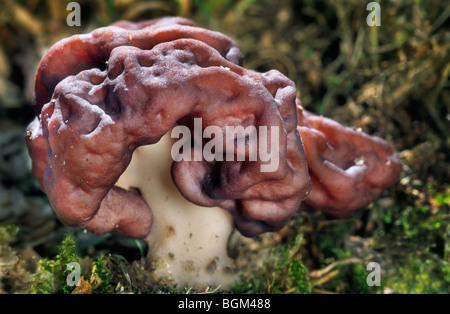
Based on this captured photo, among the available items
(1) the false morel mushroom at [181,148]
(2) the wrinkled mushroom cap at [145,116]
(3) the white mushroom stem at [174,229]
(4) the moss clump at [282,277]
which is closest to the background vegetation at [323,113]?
(4) the moss clump at [282,277]

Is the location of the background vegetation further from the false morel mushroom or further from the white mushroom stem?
the false morel mushroom

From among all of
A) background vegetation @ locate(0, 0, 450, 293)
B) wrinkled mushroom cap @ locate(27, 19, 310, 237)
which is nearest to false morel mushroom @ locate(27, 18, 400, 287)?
wrinkled mushroom cap @ locate(27, 19, 310, 237)

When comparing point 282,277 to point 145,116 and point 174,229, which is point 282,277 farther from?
point 145,116

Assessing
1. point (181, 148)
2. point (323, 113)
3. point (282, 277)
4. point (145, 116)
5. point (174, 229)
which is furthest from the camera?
point (323, 113)

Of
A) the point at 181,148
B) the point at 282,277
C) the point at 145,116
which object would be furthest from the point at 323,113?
the point at 145,116
